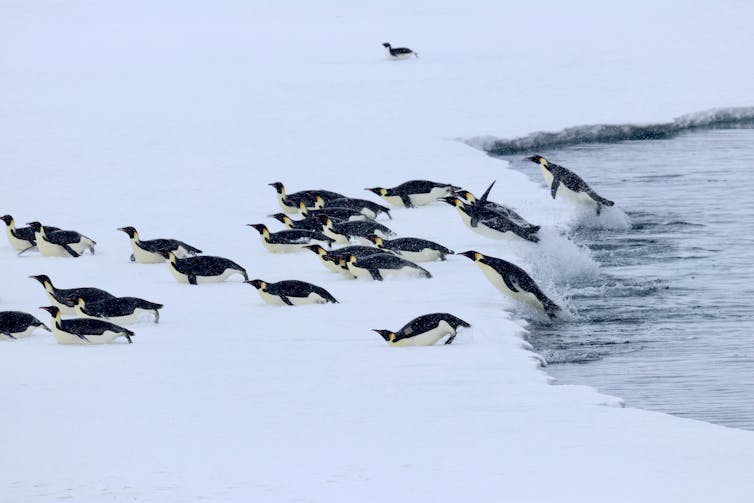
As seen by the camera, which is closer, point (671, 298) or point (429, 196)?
point (671, 298)

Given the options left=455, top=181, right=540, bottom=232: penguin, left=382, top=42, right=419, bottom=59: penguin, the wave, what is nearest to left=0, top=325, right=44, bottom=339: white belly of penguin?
left=455, top=181, right=540, bottom=232: penguin

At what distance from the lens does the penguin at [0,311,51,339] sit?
9.34m

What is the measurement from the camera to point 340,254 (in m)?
11.4

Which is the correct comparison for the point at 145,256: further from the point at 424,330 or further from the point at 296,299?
the point at 424,330

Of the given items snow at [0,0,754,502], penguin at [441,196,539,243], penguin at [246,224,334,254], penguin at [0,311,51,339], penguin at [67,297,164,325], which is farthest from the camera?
penguin at [246,224,334,254]

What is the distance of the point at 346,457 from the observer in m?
→ 6.49

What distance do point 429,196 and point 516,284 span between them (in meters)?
4.77

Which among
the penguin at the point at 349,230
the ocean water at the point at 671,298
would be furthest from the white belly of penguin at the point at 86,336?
the penguin at the point at 349,230

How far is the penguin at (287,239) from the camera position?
12.5m

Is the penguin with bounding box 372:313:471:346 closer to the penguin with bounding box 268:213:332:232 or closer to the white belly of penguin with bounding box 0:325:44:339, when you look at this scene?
the white belly of penguin with bounding box 0:325:44:339

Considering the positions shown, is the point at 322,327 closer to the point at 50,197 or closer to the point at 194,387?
the point at 194,387

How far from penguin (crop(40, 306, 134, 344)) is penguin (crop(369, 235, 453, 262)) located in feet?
10.3

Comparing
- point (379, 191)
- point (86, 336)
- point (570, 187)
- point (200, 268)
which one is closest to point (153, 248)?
point (200, 268)

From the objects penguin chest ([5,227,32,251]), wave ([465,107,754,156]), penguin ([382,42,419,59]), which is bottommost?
penguin chest ([5,227,32,251])
